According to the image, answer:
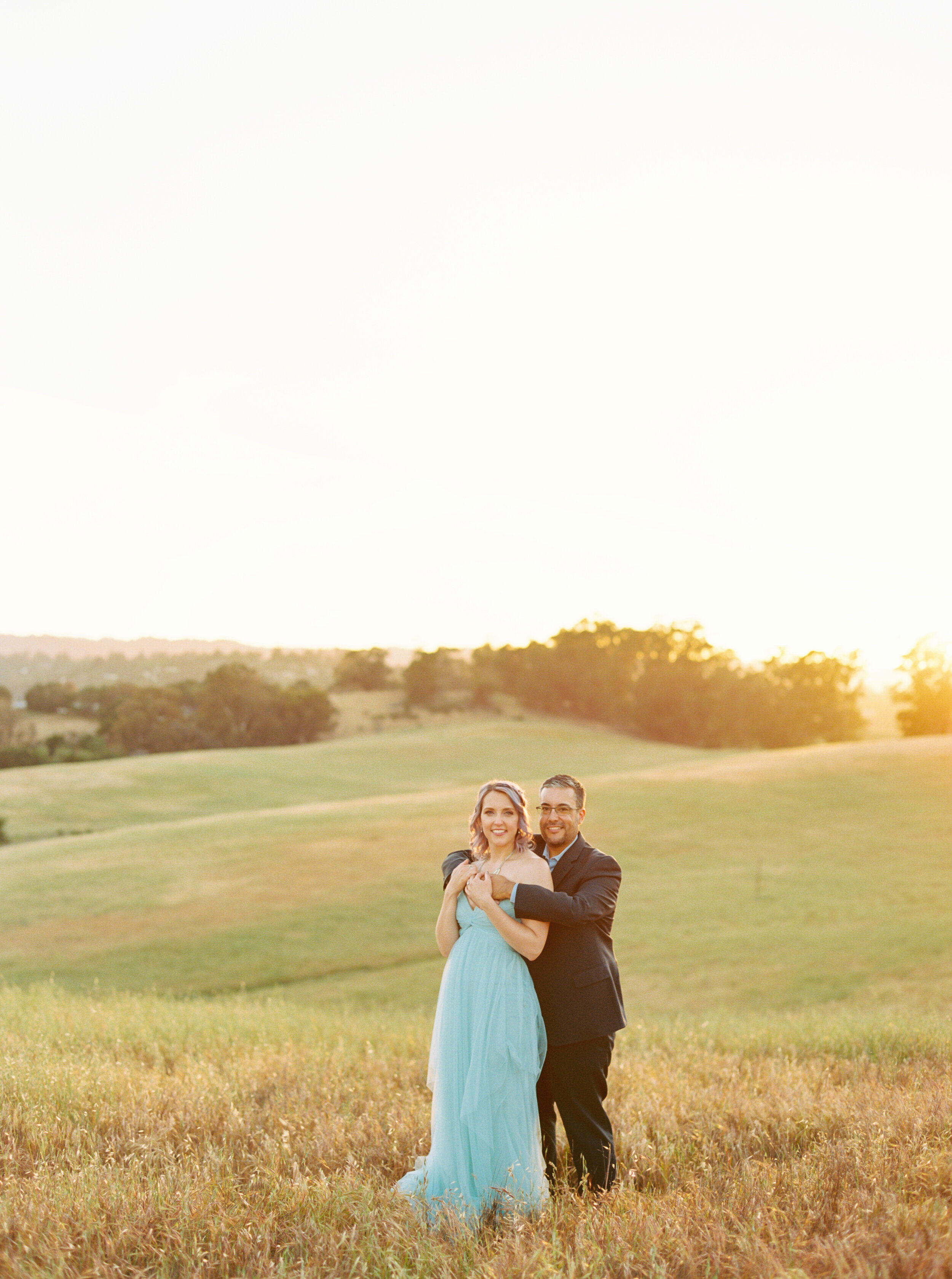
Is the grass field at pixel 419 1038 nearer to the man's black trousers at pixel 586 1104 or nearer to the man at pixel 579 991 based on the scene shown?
the man's black trousers at pixel 586 1104

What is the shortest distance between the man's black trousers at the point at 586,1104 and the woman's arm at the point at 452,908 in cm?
87

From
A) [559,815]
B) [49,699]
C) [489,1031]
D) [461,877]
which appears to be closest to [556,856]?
[559,815]

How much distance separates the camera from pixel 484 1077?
17.9ft

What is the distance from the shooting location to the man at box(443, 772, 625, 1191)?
5.68 meters

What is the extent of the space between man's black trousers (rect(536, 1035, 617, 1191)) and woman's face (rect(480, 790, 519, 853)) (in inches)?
50.4

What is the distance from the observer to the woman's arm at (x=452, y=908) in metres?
5.51

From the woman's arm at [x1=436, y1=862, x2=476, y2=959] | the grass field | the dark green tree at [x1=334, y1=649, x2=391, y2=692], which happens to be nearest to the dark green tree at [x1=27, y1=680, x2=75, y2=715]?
the dark green tree at [x1=334, y1=649, x2=391, y2=692]

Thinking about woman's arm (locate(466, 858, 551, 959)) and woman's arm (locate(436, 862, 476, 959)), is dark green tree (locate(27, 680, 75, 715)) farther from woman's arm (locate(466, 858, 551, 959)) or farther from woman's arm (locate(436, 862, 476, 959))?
woman's arm (locate(466, 858, 551, 959))

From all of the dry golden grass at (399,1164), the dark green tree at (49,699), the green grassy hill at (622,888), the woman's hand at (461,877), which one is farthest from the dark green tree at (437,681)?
the woman's hand at (461,877)

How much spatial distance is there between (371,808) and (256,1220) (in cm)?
3234

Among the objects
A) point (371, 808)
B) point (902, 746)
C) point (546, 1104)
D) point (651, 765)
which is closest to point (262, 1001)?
point (546, 1104)

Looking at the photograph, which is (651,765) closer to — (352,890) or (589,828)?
(589,828)

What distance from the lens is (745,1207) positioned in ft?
16.2

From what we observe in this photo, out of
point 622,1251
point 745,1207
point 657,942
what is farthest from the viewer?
point 657,942
